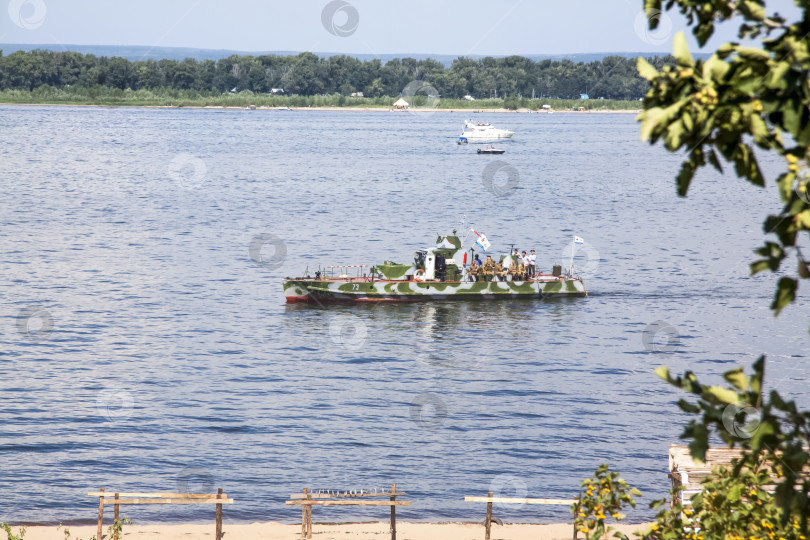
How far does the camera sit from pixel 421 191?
418 ft

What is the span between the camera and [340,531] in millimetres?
26250

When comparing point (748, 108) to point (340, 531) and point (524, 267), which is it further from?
point (524, 267)

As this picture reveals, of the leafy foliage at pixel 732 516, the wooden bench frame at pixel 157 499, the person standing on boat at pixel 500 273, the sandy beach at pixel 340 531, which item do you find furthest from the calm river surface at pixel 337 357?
the leafy foliage at pixel 732 516

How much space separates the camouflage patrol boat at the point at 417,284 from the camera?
59.4m

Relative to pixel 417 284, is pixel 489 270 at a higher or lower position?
higher

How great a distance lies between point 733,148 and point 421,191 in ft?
400

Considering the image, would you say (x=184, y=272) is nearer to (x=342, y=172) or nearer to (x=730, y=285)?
(x=730, y=285)

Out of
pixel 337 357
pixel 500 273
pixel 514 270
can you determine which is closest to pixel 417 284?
pixel 500 273

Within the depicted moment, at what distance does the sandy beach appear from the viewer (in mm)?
25578

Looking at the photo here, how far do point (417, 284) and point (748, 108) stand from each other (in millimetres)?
54219

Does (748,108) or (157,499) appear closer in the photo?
(748,108)

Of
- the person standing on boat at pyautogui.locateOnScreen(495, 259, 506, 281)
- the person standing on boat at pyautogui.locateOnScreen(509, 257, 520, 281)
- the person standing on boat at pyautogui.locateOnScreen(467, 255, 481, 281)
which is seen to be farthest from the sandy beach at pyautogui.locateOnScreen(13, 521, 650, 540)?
the person standing on boat at pyautogui.locateOnScreen(509, 257, 520, 281)

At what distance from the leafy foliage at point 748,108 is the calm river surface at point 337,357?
80.0 ft

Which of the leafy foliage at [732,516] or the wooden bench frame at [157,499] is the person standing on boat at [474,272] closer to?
the wooden bench frame at [157,499]
